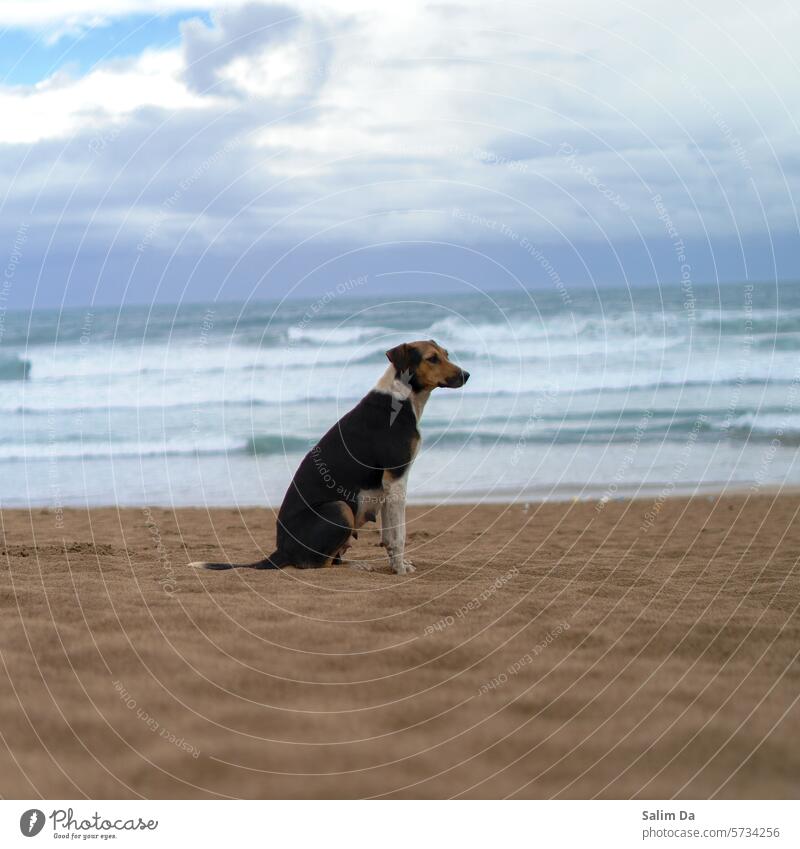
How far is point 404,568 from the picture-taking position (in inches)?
323

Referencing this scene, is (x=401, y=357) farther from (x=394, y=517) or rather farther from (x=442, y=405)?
(x=442, y=405)

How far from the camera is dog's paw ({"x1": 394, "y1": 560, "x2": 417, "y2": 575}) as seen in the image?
8133 mm

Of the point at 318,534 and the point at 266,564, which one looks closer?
the point at 318,534

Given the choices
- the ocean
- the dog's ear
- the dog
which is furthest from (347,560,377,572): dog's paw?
the ocean

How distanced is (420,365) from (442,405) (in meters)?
15.3

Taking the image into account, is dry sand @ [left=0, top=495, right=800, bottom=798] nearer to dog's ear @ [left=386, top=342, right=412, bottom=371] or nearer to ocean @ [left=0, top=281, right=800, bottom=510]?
dog's ear @ [left=386, top=342, right=412, bottom=371]

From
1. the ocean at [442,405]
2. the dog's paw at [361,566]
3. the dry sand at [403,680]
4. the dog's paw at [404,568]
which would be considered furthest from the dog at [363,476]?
the ocean at [442,405]

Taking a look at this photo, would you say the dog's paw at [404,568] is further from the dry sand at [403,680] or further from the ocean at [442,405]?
the ocean at [442,405]

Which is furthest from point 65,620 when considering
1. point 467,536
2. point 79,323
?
point 79,323

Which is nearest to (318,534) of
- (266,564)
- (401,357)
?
(266,564)

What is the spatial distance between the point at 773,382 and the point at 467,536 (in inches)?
706

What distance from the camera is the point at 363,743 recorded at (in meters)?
4.22

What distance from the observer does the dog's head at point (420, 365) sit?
26.9 ft

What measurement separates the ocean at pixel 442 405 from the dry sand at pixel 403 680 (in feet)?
23.4
